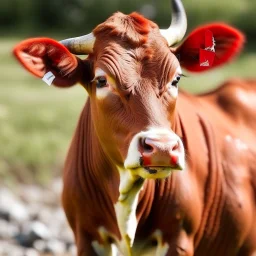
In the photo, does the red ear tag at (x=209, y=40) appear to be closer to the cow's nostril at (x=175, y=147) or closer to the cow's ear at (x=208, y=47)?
the cow's ear at (x=208, y=47)

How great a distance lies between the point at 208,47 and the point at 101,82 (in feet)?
2.92

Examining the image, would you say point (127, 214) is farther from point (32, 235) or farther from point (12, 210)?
point (12, 210)

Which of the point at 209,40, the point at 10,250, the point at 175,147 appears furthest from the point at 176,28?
the point at 10,250

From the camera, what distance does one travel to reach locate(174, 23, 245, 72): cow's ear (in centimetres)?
668

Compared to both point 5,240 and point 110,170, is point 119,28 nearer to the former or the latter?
point 110,170

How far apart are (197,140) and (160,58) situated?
102 cm

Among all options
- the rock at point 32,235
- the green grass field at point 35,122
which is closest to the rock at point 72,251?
the rock at point 32,235

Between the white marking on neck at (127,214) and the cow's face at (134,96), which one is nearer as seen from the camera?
the cow's face at (134,96)

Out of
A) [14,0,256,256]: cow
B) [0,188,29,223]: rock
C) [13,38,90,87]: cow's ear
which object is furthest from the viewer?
[0,188,29,223]: rock

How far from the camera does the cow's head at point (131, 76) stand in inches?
229

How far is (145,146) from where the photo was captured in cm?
573

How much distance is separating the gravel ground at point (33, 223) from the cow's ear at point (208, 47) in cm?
307

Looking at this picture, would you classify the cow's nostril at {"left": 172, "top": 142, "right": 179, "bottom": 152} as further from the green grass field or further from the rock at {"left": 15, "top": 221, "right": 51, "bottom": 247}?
the green grass field

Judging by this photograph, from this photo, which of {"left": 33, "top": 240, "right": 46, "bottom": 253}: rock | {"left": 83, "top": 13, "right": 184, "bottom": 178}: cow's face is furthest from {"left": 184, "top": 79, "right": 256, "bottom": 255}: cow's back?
{"left": 33, "top": 240, "right": 46, "bottom": 253}: rock
